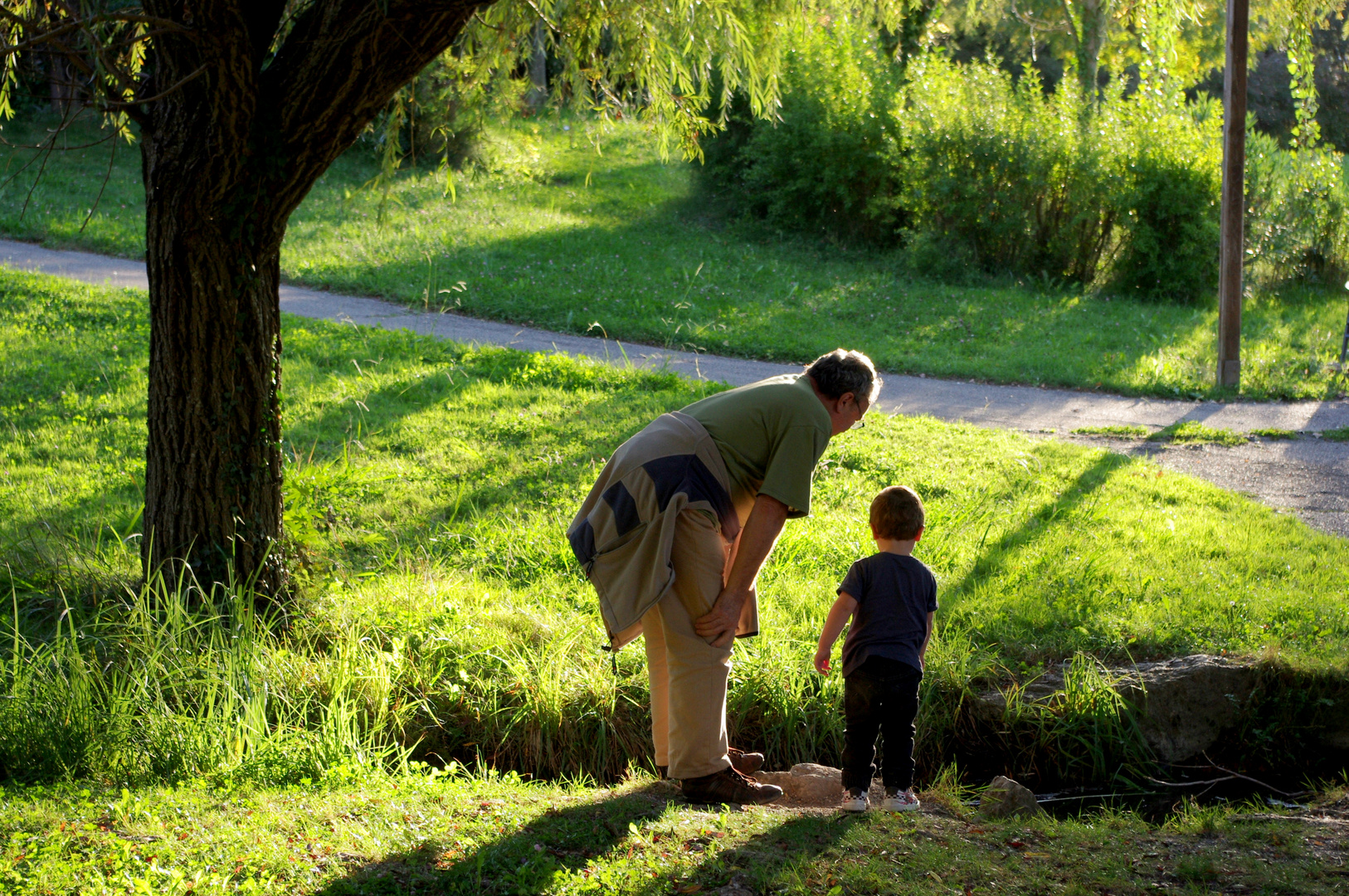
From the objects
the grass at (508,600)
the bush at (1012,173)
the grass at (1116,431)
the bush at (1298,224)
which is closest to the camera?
the grass at (508,600)

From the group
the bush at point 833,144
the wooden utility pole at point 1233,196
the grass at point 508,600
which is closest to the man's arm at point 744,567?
the grass at point 508,600

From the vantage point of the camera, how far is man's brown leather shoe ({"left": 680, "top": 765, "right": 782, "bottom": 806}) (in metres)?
3.63

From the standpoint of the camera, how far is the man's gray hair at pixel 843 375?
3471mm

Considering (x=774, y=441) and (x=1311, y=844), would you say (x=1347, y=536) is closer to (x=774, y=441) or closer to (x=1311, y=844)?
(x=1311, y=844)

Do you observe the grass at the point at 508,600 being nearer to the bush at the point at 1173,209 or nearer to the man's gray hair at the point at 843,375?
the man's gray hair at the point at 843,375

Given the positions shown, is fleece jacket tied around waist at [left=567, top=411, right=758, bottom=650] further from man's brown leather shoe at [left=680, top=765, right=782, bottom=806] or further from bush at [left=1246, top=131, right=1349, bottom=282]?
bush at [left=1246, top=131, right=1349, bottom=282]

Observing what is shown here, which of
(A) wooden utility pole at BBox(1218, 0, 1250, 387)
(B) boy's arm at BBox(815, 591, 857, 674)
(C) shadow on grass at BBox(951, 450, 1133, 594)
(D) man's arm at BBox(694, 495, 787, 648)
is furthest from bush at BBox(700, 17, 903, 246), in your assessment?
(D) man's arm at BBox(694, 495, 787, 648)

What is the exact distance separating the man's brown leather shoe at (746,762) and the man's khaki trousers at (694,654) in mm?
456

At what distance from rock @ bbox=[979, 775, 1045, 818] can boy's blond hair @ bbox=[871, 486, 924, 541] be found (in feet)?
3.79

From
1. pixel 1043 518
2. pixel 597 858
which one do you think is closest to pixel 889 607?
pixel 597 858

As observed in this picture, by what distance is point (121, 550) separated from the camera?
18.0ft

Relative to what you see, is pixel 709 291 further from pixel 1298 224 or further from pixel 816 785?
pixel 816 785

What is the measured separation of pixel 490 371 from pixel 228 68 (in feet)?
18.6

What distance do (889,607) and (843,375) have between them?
87cm
